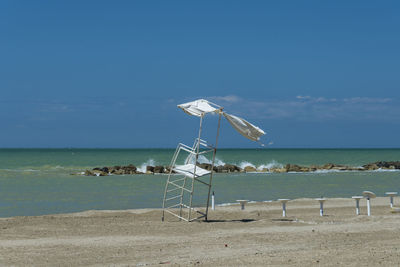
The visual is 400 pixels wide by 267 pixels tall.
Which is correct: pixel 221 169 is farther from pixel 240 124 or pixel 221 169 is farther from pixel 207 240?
pixel 207 240

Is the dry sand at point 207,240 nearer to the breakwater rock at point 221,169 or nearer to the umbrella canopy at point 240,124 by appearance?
the umbrella canopy at point 240,124

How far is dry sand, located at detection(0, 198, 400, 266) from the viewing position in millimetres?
9570

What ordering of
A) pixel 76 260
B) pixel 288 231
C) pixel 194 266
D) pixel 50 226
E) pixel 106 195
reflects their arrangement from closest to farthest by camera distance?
pixel 194 266 < pixel 76 260 < pixel 288 231 < pixel 50 226 < pixel 106 195

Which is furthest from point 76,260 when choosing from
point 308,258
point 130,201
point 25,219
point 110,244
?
point 130,201

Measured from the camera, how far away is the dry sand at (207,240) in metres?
9.57

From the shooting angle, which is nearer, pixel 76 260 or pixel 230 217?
pixel 76 260

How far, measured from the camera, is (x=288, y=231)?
13.0m

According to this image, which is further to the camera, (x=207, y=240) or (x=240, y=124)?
(x=240, y=124)

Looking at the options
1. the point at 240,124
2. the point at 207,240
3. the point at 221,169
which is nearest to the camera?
the point at 207,240

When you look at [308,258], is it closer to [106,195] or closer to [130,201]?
[130,201]

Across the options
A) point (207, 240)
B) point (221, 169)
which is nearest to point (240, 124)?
point (207, 240)

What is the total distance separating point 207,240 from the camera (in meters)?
11.9

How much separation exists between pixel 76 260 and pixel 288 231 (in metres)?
5.28

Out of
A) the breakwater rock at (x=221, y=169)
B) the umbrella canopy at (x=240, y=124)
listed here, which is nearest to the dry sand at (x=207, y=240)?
the umbrella canopy at (x=240, y=124)
